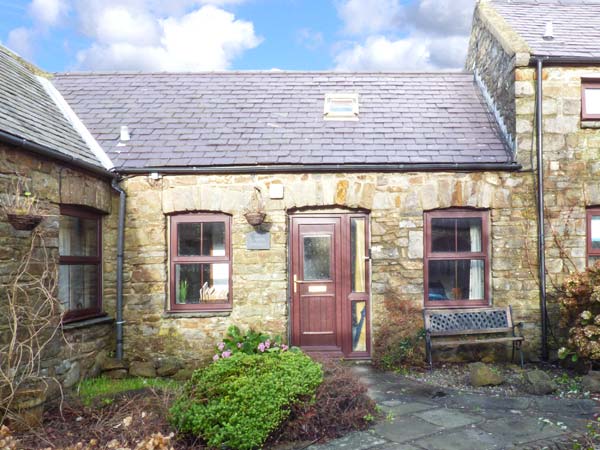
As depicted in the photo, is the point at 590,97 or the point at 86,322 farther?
the point at 590,97

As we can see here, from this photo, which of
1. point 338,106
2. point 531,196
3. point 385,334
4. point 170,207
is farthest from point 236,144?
point 531,196

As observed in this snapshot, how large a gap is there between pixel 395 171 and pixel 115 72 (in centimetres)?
650

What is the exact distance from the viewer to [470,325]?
7.99m

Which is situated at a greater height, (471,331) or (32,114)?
(32,114)

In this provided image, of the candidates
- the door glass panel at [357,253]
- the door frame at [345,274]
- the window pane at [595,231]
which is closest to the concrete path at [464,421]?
the door frame at [345,274]

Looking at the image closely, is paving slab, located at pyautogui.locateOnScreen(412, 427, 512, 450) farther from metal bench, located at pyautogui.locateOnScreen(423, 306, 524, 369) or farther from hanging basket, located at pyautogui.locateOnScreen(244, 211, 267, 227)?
hanging basket, located at pyautogui.locateOnScreen(244, 211, 267, 227)

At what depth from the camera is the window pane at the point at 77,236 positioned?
700 cm

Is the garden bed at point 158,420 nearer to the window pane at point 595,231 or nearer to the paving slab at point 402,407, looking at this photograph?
the paving slab at point 402,407

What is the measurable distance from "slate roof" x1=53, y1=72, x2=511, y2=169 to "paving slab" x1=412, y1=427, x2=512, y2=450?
4.24m

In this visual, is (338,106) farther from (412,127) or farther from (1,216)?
(1,216)

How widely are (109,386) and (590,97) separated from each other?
26.8ft

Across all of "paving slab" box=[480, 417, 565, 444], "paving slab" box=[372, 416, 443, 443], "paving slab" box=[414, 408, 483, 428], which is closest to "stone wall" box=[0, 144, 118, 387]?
"paving slab" box=[372, 416, 443, 443]

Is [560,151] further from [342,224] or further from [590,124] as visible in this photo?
[342,224]

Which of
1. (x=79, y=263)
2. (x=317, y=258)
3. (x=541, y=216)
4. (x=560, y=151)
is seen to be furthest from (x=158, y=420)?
(x=560, y=151)
